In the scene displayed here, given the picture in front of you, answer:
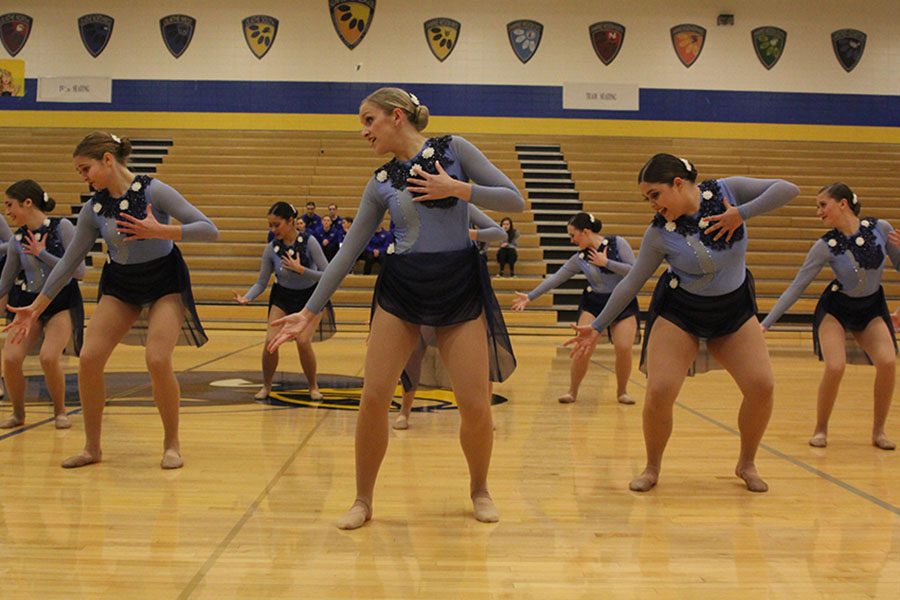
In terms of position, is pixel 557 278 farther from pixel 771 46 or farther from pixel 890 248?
pixel 771 46

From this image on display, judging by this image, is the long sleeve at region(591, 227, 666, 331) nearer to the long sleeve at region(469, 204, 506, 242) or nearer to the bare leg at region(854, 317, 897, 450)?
the long sleeve at region(469, 204, 506, 242)

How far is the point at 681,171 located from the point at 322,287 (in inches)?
68.2

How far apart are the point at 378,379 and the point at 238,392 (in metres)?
4.27

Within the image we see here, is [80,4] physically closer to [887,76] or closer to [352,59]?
[352,59]

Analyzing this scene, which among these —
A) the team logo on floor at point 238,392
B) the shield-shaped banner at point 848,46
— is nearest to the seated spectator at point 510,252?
the team logo on floor at point 238,392

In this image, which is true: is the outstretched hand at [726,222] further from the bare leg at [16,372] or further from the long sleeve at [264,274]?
the bare leg at [16,372]

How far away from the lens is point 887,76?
20.2 metres

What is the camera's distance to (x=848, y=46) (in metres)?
20.2

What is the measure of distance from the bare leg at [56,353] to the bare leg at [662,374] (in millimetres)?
3666

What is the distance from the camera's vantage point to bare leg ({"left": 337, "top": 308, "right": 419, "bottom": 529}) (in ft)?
11.4

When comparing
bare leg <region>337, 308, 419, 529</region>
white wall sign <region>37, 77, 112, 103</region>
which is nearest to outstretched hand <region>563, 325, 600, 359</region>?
bare leg <region>337, 308, 419, 529</region>

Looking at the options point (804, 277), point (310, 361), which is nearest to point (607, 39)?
point (310, 361)

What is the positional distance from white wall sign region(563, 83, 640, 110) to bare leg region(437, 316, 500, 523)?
17.2 meters

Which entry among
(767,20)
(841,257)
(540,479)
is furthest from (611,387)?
(767,20)
